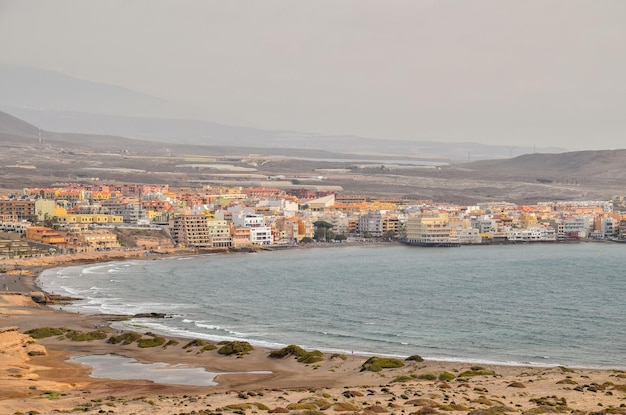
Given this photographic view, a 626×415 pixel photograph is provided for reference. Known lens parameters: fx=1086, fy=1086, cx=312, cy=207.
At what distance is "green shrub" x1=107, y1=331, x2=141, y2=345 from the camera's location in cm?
3328

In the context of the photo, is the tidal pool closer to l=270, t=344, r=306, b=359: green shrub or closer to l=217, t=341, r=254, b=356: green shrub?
l=217, t=341, r=254, b=356: green shrub

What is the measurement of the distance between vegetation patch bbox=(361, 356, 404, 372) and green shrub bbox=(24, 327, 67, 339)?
37.4 ft

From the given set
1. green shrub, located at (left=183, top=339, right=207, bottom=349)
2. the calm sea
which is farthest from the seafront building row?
green shrub, located at (left=183, top=339, right=207, bottom=349)

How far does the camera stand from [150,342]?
107ft

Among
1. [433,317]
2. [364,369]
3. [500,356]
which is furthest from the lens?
[433,317]

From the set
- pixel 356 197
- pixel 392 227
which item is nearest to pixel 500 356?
pixel 392 227

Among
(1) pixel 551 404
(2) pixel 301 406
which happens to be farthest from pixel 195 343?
(1) pixel 551 404

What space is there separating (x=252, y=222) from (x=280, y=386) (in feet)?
206

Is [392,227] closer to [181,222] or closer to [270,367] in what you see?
[181,222]

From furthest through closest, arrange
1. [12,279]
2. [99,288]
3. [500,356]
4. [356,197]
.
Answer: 1. [356,197]
2. [12,279]
3. [99,288]
4. [500,356]

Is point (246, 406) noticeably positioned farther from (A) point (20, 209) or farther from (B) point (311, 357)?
(A) point (20, 209)

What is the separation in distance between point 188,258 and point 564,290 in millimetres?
30408

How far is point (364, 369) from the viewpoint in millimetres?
28000

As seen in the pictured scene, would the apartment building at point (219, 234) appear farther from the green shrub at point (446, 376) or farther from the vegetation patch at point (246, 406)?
the vegetation patch at point (246, 406)
